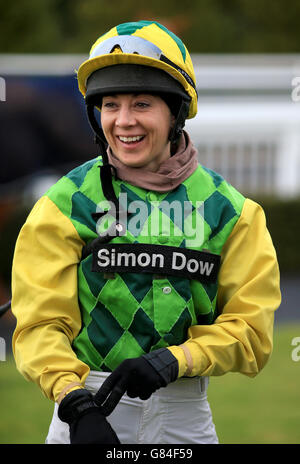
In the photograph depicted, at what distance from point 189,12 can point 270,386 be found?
1993 cm

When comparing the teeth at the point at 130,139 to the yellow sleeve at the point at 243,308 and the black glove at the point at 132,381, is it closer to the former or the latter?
the yellow sleeve at the point at 243,308

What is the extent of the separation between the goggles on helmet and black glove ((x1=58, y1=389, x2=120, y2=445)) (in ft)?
3.36

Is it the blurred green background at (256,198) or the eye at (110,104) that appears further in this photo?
the blurred green background at (256,198)

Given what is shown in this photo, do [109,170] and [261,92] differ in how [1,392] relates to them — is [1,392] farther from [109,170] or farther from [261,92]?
[261,92]

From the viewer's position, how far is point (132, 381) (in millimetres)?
2174

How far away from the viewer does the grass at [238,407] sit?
5.06m

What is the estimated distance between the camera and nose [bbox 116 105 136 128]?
92.3 inches

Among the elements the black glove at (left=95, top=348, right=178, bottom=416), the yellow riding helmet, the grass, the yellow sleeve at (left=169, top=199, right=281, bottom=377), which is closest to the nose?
the yellow riding helmet

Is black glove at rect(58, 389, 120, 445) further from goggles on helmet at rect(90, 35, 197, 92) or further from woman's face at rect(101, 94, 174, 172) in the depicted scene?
goggles on helmet at rect(90, 35, 197, 92)

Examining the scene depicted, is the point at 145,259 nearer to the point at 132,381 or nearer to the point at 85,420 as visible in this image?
the point at 132,381

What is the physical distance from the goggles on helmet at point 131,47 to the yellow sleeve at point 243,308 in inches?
22.1

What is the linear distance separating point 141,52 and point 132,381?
0.99 meters

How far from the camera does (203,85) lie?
12258 mm

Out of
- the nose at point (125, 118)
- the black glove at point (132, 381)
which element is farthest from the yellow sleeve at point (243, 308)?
the nose at point (125, 118)
